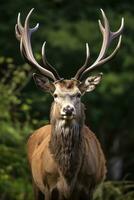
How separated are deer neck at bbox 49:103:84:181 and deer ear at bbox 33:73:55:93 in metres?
0.55

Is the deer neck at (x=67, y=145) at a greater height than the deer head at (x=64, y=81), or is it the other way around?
A: the deer head at (x=64, y=81)

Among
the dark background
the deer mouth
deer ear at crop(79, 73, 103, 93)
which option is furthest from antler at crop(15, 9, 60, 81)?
the dark background

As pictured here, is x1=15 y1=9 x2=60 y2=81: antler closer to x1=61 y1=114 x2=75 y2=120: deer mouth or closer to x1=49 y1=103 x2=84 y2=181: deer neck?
x1=49 y1=103 x2=84 y2=181: deer neck

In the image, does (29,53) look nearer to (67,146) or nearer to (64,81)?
(64,81)

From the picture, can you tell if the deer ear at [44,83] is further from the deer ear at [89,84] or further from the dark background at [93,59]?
the dark background at [93,59]

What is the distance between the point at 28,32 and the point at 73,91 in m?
1.42

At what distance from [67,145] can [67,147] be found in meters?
0.04

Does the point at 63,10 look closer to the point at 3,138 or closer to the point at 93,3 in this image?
the point at 93,3

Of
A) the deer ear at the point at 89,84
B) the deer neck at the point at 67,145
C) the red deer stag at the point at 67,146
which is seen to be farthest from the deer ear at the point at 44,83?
the deer neck at the point at 67,145

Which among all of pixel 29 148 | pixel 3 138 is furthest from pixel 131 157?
pixel 29 148

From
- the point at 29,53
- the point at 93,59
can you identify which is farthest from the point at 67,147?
the point at 93,59

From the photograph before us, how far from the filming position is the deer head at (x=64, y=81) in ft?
50.0

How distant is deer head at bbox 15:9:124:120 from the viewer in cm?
1523

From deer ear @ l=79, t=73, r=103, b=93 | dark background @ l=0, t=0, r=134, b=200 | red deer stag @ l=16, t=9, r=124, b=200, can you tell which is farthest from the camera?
dark background @ l=0, t=0, r=134, b=200
